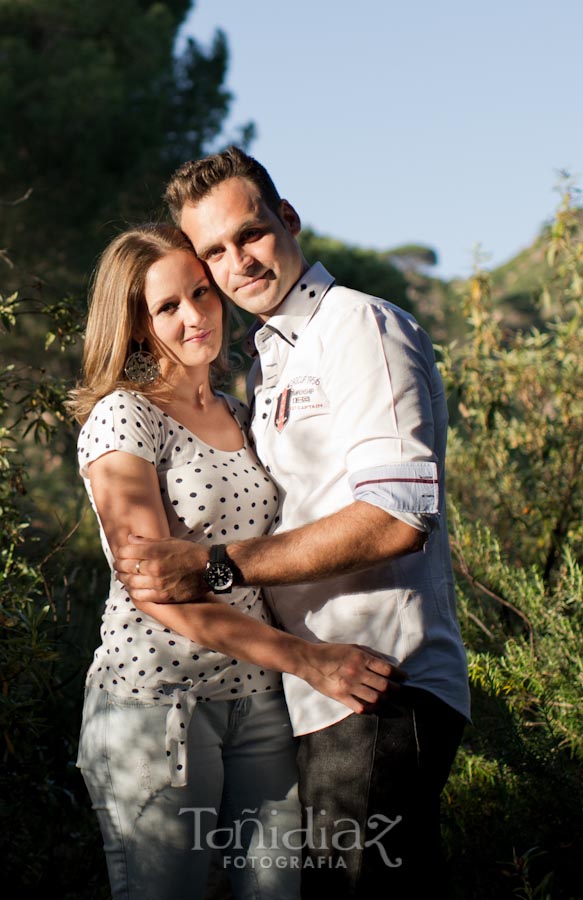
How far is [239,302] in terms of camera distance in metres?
2.75

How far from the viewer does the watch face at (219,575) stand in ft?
7.34

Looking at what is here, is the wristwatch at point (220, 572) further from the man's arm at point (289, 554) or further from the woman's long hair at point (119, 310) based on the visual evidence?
the woman's long hair at point (119, 310)

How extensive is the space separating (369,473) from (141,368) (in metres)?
0.81

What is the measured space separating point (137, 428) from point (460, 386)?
278cm

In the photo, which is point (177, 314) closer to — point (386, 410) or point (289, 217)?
point (289, 217)

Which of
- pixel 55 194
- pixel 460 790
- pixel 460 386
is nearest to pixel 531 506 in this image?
pixel 460 386

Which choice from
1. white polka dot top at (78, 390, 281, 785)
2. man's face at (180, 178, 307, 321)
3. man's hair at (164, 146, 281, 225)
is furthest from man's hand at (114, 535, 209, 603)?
man's hair at (164, 146, 281, 225)

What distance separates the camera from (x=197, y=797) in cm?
237

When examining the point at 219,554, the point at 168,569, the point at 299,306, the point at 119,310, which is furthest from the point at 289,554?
the point at 119,310

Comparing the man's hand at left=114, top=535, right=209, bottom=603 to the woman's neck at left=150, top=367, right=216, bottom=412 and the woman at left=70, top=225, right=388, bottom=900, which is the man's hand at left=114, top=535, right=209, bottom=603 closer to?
the woman at left=70, top=225, right=388, bottom=900

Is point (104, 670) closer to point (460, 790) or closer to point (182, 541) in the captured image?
point (182, 541)

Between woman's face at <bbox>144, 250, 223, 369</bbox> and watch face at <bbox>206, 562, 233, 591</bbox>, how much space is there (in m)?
0.71

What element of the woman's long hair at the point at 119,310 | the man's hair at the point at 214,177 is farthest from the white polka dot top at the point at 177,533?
the man's hair at the point at 214,177

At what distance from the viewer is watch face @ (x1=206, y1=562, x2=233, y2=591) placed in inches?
88.1
